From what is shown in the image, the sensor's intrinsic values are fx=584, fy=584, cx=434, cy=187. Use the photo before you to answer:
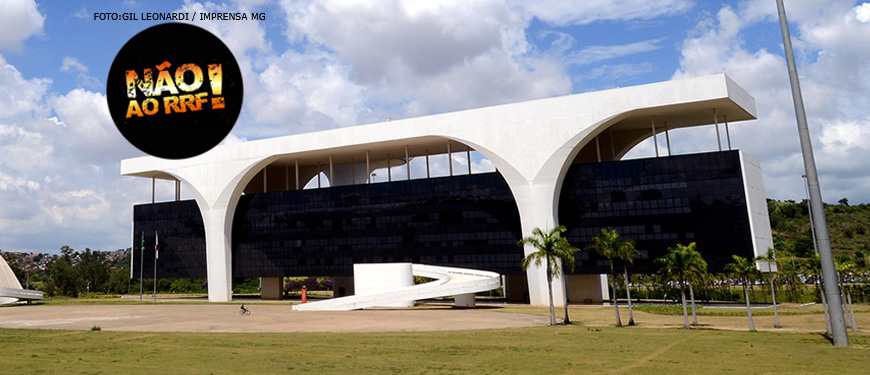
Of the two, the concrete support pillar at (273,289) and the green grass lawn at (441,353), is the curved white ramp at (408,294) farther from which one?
the concrete support pillar at (273,289)

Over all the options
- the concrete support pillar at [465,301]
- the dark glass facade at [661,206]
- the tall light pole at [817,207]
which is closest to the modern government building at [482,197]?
the dark glass facade at [661,206]

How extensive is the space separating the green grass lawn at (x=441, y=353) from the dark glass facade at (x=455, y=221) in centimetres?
2558

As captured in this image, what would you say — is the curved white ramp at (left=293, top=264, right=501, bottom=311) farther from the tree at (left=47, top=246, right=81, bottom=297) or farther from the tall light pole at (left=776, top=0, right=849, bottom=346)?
the tree at (left=47, top=246, right=81, bottom=297)

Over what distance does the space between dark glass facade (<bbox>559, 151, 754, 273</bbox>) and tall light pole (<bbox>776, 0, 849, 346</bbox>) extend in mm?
29460

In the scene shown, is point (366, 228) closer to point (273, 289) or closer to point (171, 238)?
point (273, 289)

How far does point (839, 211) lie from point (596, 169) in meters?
102

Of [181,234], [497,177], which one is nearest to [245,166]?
[181,234]

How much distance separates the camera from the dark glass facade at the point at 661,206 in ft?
185

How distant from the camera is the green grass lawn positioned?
68.2 feet

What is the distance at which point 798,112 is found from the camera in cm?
2897

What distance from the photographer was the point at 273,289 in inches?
3317

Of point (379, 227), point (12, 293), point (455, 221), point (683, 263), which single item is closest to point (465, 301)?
point (455, 221)

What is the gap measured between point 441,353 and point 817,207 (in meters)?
18.8

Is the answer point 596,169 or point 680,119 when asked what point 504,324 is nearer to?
point 596,169
